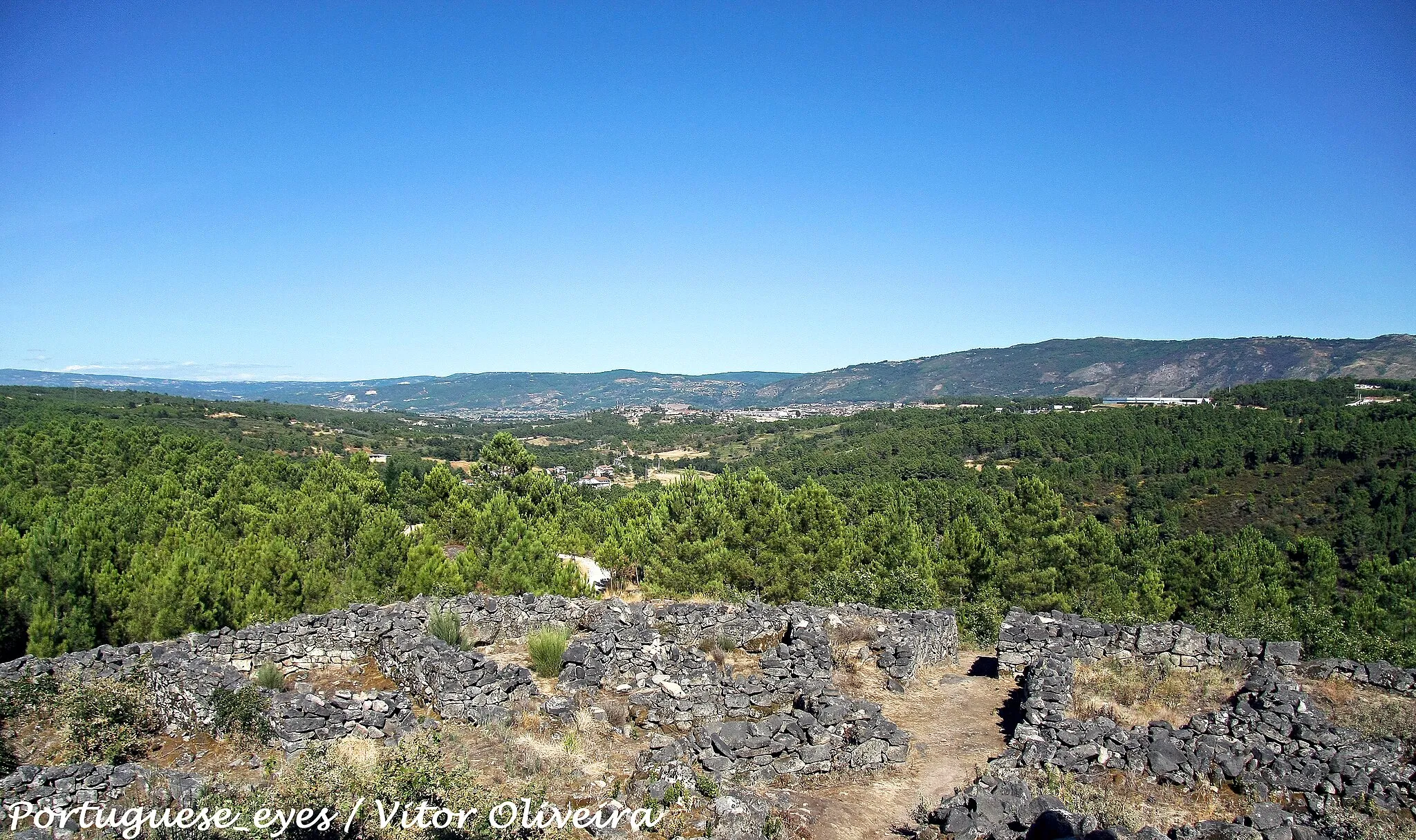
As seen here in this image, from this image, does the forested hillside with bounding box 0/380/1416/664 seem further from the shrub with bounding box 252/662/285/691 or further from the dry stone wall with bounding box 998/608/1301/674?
the shrub with bounding box 252/662/285/691

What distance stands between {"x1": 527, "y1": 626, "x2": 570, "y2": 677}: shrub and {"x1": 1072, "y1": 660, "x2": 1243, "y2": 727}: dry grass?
33.3ft

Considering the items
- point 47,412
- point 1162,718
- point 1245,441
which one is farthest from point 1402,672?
point 47,412

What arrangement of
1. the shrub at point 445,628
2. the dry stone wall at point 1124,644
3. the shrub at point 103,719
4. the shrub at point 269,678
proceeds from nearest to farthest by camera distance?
the shrub at point 103,719, the shrub at point 269,678, the dry stone wall at point 1124,644, the shrub at point 445,628

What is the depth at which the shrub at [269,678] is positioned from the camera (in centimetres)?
1319

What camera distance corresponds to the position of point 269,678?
13.3 meters

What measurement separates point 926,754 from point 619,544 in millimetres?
21648

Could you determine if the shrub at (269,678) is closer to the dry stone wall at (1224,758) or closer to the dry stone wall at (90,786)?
the dry stone wall at (90,786)

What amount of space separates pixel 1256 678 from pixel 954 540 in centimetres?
2101

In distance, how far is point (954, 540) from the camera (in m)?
34.2

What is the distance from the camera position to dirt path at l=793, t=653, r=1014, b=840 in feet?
32.9

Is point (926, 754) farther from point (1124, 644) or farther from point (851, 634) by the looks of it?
point (1124, 644)

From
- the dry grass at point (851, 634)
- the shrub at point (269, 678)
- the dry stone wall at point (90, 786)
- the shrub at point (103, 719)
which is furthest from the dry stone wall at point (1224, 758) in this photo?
the shrub at point (103, 719)

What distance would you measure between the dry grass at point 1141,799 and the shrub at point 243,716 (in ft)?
39.5

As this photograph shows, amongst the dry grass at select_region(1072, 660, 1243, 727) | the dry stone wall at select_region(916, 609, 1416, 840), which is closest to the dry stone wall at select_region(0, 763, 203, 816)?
the dry stone wall at select_region(916, 609, 1416, 840)
